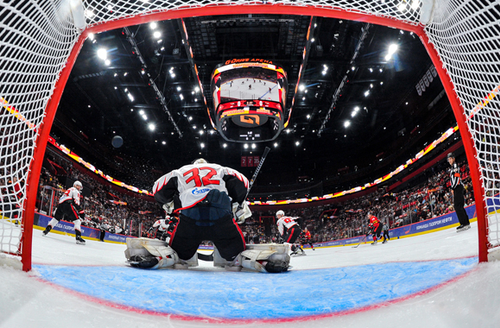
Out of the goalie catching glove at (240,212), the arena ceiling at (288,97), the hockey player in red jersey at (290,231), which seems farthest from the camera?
the arena ceiling at (288,97)

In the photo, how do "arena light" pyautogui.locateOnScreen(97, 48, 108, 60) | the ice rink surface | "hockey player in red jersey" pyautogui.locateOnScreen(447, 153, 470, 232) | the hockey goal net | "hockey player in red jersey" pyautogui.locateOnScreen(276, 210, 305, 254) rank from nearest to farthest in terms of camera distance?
the ice rink surface, the hockey goal net, "hockey player in red jersey" pyautogui.locateOnScreen(447, 153, 470, 232), "hockey player in red jersey" pyautogui.locateOnScreen(276, 210, 305, 254), "arena light" pyautogui.locateOnScreen(97, 48, 108, 60)

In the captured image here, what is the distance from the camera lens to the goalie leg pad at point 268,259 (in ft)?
8.45

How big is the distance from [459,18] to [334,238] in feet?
56.8

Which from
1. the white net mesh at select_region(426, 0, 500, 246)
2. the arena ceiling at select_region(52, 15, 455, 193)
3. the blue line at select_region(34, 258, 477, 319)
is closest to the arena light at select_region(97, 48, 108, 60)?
the arena ceiling at select_region(52, 15, 455, 193)

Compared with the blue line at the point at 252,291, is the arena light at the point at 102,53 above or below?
above

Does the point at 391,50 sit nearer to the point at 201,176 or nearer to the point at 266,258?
the point at 201,176

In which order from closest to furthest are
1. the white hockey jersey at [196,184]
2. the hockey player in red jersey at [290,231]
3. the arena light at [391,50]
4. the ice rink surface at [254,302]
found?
the ice rink surface at [254,302] → the white hockey jersey at [196,184] → the hockey player in red jersey at [290,231] → the arena light at [391,50]

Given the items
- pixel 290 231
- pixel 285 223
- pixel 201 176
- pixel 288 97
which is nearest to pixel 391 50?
pixel 288 97

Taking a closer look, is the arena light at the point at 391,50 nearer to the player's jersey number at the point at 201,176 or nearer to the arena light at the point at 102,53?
the arena light at the point at 102,53

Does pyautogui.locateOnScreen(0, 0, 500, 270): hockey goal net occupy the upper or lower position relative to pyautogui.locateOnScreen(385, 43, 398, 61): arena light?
lower

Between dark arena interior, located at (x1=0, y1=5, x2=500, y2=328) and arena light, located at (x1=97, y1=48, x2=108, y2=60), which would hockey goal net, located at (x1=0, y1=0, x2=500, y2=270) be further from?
arena light, located at (x1=97, y1=48, x2=108, y2=60)

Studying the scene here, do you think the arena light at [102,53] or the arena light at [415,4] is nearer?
the arena light at [415,4]

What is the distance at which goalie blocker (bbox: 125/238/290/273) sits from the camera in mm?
2457

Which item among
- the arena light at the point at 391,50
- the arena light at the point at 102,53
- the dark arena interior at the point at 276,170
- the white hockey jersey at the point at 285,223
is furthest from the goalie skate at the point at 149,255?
A: the arena light at the point at 391,50
